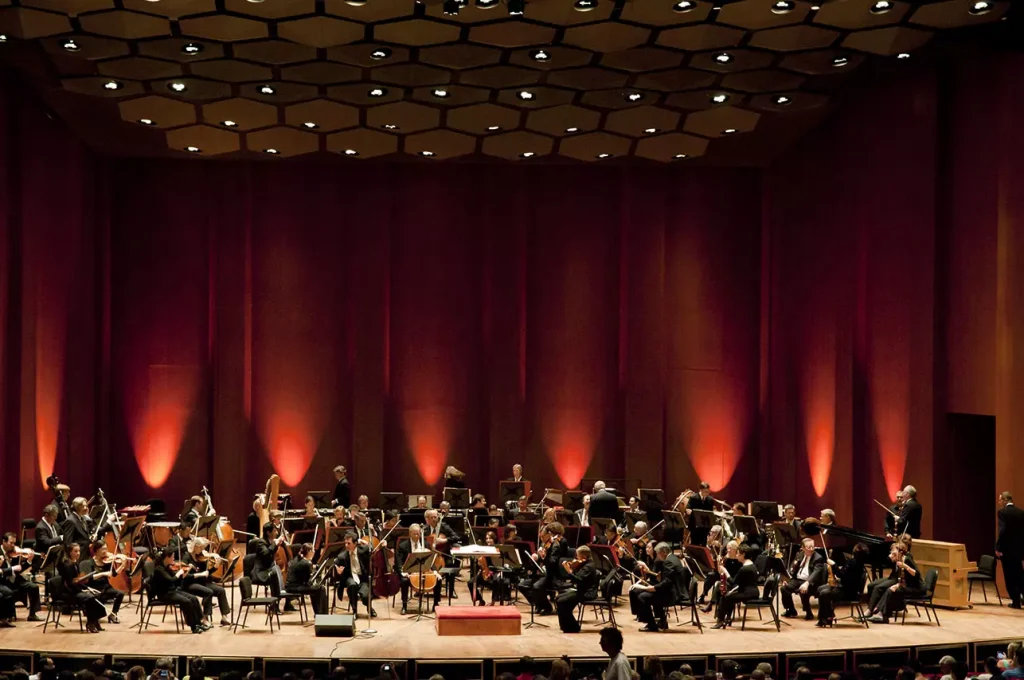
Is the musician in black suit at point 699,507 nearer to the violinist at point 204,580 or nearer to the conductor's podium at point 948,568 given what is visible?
the conductor's podium at point 948,568

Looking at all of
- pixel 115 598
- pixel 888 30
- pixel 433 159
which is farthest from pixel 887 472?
pixel 115 598

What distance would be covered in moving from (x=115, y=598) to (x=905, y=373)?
9.76 metres

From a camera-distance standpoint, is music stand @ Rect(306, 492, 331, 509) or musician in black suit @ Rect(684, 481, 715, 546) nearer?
musician in black suit @ Rect(684, 481, 715, 546)

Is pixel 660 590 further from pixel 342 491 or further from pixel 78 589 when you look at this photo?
pixel 342 491

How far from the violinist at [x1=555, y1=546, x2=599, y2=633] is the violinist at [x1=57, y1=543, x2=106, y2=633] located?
183 inches

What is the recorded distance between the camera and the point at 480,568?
13508mm

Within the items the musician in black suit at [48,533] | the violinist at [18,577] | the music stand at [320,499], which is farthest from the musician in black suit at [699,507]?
the violinist at [18,577]

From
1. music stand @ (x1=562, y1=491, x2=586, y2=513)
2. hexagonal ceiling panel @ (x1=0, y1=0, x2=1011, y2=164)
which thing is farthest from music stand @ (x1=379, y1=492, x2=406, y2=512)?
hexagonal ceiling panel @ (x1=0, y1=0, x2=1011, y2=164)

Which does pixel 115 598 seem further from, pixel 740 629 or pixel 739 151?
pixel 739 151

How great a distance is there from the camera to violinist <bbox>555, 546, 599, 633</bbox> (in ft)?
38.9

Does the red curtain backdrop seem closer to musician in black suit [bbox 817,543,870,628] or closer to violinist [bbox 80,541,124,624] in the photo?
musician in black suit [bbox 817,543,870,628]

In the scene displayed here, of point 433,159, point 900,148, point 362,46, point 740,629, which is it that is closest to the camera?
point 740,629

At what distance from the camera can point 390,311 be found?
1908 centimetres

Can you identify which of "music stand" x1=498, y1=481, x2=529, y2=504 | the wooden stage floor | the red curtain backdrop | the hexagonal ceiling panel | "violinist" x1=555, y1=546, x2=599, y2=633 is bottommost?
the wooden stage floor
